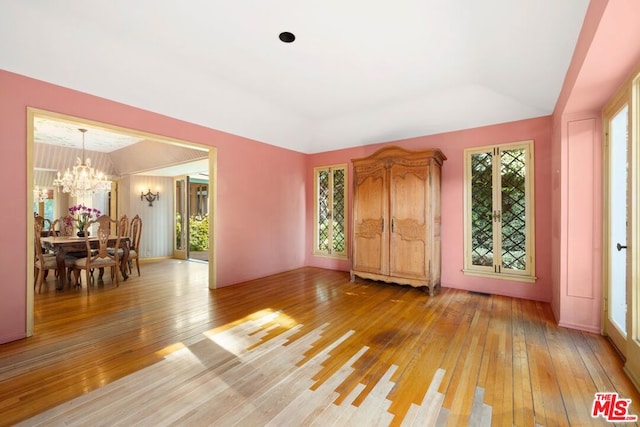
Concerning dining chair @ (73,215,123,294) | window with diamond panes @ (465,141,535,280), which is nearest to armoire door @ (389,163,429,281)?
window with diamond panes @ (465,141,535,280)

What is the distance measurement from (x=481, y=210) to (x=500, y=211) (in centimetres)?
24

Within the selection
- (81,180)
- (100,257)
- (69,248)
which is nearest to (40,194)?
(81,180)

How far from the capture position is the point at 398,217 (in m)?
4.14

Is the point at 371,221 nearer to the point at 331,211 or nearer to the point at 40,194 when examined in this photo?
the point at 331,211

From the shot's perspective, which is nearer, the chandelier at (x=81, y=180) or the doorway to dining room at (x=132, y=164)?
the chandelier at (x=81, y=180)

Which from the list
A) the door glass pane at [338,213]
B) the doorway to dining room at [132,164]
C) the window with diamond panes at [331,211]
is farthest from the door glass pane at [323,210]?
the doorway to dining room at [132,164]

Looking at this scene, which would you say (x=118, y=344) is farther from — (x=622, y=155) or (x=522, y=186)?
(x=522, y=186)

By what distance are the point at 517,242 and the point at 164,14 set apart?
4978 mm

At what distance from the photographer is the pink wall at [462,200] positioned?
3.61 metres

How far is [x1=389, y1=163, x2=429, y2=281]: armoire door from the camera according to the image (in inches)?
155

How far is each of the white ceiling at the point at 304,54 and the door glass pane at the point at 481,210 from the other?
0.62 m

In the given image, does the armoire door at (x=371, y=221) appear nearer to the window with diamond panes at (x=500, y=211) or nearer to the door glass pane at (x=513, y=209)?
the window with diamond panes at (x=500, y=211)

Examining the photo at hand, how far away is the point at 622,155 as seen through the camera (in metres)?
2.39

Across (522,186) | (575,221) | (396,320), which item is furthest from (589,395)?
(522,186)
